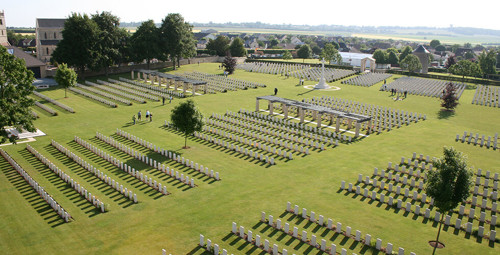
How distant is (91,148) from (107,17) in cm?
4717

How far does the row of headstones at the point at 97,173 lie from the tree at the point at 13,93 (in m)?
3.75

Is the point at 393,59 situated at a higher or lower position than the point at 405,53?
lower

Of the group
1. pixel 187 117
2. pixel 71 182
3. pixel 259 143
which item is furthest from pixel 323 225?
pixel 71 182

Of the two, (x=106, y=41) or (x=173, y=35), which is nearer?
(x=106, y=41)

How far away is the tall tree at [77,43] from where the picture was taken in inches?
2655

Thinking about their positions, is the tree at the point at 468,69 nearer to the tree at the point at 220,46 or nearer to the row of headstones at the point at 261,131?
the tree at the point at 220,46

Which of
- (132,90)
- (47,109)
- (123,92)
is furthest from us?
(132,90)

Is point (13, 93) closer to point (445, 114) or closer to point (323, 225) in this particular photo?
point (323, 225)

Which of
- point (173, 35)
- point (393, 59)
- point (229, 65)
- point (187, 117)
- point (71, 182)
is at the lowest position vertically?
point (71, 182)

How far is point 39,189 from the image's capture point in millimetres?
25422

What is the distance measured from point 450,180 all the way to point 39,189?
23881 millimetres

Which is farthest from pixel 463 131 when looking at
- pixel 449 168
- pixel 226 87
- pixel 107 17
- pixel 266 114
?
pixel 107 17

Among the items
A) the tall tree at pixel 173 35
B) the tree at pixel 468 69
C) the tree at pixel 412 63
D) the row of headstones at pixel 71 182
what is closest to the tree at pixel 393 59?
the tree at pixel 412 63

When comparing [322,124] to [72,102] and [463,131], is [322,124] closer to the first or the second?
[463,131]
